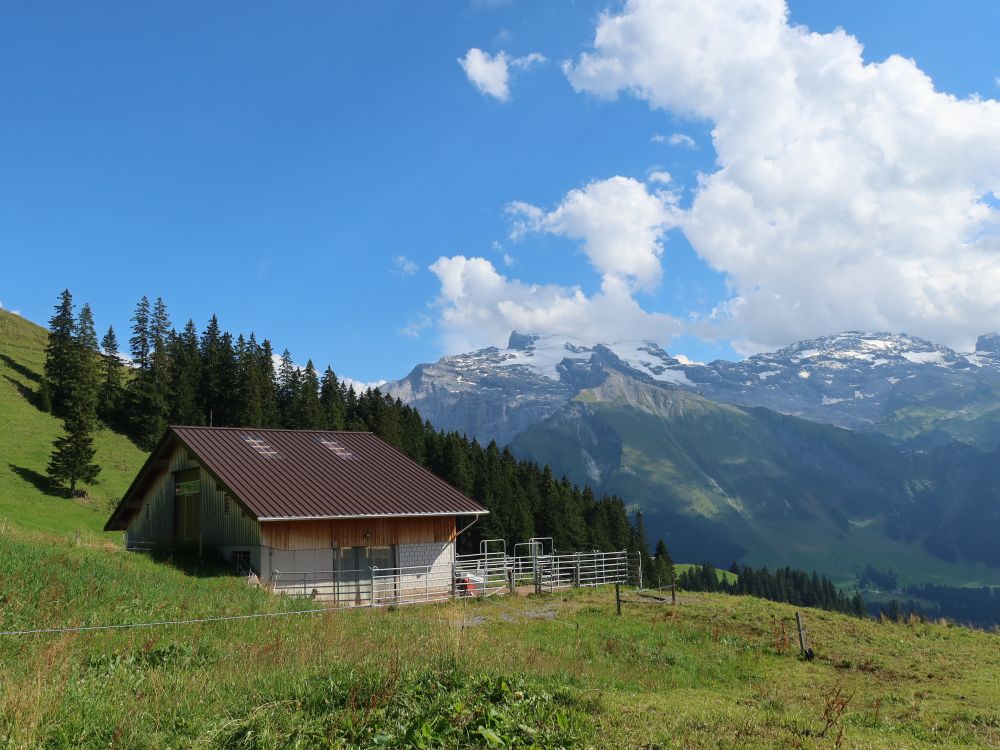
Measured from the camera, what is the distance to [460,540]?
3105 inches

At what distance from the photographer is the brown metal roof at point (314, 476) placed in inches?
1189

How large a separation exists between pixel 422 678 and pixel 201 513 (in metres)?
26.8

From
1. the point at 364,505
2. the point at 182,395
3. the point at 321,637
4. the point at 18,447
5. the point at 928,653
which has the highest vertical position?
the point at 182,395

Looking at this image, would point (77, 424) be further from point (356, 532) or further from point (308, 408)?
point (356, 532)

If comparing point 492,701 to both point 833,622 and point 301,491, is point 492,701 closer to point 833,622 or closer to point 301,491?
point 833,622

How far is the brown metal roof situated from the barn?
56 millimetres

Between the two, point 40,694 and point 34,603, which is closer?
point 40,694

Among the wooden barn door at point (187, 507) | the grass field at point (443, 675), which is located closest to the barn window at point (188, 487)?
the wooden barn door at point (187, 507)

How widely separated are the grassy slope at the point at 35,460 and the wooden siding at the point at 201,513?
7542 millimetres

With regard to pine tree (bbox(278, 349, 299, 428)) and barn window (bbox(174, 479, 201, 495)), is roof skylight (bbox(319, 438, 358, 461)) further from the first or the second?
pine tree (bbox(278, 349, 299, 428))

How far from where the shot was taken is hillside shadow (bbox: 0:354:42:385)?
8650cm

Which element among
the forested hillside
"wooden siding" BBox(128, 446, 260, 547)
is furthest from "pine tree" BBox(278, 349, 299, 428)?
"wooden siding" BBox(128, 446, 260, 547)

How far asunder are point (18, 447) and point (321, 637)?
66747 mm

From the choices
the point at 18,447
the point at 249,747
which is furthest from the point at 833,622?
the point at 18,447
